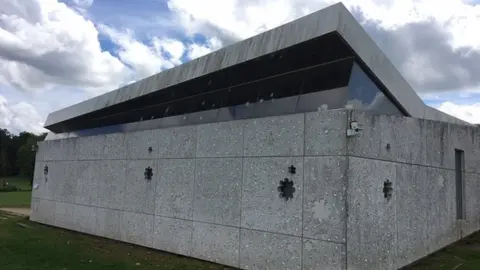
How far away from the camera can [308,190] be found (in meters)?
7.32

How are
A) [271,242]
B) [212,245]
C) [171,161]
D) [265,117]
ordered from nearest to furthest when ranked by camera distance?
[271,242]
[265,117]
[212,245]
[171,161]

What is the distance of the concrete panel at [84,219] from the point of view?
1335 centimetres

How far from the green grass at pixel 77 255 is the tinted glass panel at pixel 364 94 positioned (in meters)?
4.26

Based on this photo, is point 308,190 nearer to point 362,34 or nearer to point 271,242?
point 271,242

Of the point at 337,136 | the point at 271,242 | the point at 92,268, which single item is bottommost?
the point at 92,268

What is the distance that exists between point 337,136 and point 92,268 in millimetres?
5690

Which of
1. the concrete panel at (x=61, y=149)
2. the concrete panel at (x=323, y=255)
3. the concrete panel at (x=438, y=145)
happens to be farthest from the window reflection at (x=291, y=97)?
the concrete panel at (x=61, y=149)

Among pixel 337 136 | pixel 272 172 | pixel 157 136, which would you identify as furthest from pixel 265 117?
pixel 157 136

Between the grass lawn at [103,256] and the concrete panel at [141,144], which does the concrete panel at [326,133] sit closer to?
the grass lawn at [103,256]

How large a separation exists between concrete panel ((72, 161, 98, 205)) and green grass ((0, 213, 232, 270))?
1149 millimetres

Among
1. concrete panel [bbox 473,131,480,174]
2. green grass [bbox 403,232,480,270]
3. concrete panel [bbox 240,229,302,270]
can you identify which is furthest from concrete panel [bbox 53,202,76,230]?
concrete panel [bbox 473,131,480,174]

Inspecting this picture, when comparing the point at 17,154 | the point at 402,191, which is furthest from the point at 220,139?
the point at 17,154

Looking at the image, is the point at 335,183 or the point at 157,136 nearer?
the point at 335,183

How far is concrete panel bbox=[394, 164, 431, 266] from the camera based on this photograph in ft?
26.0
